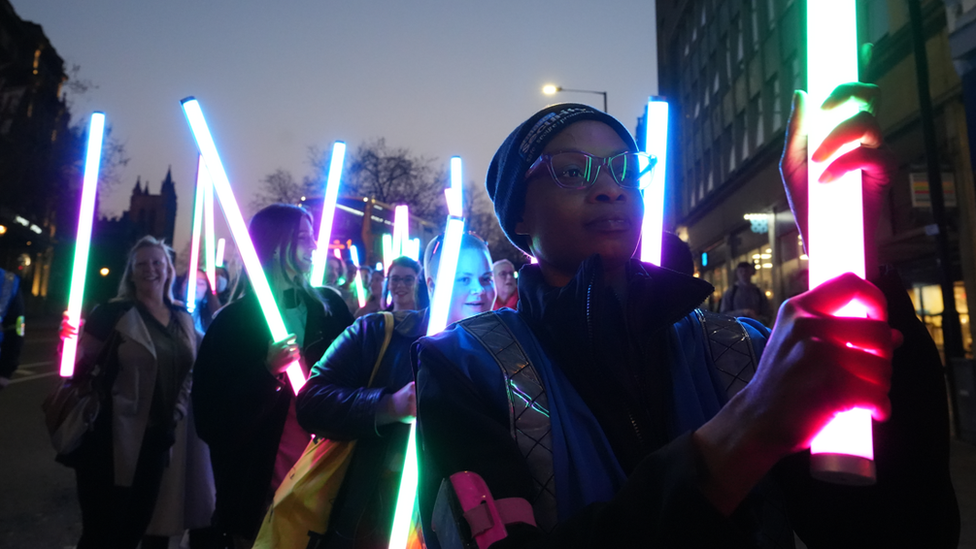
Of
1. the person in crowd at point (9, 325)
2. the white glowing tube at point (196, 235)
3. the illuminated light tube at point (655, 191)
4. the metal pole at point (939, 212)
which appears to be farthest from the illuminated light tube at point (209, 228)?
the metal pole at point (939, 212)

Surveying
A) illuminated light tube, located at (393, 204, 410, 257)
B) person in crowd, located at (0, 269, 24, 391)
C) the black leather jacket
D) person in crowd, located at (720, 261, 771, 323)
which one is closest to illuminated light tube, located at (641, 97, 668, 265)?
the black leather jacket

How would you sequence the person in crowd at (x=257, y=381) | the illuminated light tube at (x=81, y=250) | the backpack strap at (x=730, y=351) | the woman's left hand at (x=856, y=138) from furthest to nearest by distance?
the illuminated light tube at (x=81, y=250) → the person in crowd at (x=257, y=381) → the backpack strap at (x=730, y=351) → the woman's left hand at (x=856, y=138)

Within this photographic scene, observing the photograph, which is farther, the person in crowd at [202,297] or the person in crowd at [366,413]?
the person in crowd at [202,297]

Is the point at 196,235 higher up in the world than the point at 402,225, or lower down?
lower down

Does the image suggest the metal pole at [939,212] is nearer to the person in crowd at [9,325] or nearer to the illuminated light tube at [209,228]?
the illuminated light tube at [209,228]

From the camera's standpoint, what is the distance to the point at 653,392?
Result: 52.6 inches

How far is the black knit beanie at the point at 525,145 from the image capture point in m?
1.64

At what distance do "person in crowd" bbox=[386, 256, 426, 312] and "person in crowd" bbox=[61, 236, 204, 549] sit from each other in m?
1.49

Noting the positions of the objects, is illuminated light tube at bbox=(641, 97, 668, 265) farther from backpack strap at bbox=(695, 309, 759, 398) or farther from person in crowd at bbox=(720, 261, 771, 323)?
person in crowd at bbox=(720, 261, 771, 323)

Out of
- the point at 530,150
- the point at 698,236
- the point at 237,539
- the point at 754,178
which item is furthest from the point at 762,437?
the point at 698,236

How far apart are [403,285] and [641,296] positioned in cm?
379

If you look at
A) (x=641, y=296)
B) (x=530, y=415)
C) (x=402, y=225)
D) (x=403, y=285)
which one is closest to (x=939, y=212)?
(x=402, y=225)

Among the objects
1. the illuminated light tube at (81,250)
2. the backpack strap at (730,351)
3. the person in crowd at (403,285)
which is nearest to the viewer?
the backpack strap at (730,351)

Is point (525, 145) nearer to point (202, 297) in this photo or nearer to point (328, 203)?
point (328, 203)
